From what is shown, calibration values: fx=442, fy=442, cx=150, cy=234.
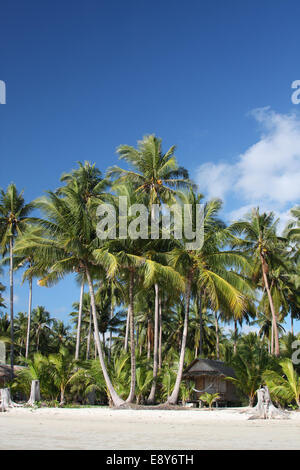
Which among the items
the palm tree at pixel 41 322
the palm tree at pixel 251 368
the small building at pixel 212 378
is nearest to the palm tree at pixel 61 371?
the small building at pixel 212 378

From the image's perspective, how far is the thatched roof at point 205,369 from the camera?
80.7 ft

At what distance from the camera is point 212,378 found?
25.9 m

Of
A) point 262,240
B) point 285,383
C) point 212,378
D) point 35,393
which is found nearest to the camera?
point 285,383

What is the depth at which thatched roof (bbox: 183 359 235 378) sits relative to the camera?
24.6 m

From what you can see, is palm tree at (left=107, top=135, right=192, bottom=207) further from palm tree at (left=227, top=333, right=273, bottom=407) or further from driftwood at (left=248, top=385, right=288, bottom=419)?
driftwood at (left=248, top=385, right=288, bottom=419)

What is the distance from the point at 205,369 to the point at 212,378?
1.60 metres

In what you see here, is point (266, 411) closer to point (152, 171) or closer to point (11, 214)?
point (152, 171)

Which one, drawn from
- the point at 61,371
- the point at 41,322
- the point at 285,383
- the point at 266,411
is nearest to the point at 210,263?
the point at 285,383

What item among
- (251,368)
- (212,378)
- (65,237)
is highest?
(65,237)

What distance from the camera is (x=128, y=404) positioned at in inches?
725
